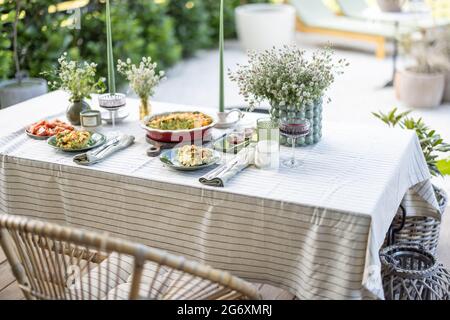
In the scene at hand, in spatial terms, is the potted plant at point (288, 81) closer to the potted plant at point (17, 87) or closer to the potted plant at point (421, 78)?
the potted plant at point (17, 87)

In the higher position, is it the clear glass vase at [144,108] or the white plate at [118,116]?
the clear glass vase at [144,108]

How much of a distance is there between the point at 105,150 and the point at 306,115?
0.74 meters

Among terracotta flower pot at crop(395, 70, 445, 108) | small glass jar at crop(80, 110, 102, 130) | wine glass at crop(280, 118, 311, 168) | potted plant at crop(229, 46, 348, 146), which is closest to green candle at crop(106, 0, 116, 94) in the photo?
small glass jar at crop(80, 110, 102, 130)

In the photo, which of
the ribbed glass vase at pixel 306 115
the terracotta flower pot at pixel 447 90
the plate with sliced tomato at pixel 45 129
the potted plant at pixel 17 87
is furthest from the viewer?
the terracotta flower pot at pixel 447 90

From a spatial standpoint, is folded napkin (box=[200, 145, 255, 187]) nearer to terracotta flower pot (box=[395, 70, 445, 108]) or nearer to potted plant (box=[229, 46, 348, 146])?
potted plant (box=[229, 46, 348, 146])

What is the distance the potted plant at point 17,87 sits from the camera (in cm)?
422

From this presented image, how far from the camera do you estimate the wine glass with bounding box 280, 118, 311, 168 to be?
7.55 ft

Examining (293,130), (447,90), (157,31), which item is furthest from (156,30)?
(293,130)

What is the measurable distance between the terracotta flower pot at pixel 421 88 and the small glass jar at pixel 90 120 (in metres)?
3.26

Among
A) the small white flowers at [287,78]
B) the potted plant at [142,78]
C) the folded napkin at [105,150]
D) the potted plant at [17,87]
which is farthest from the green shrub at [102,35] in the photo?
the small white flowers at [287,78]

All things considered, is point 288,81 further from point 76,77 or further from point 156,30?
point 156,30

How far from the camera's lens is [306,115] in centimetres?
246

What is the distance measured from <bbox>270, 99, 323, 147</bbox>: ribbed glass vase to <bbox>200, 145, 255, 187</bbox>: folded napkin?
153mm
